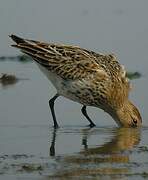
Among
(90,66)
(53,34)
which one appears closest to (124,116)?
(90,66)

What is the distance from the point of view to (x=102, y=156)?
978 cm

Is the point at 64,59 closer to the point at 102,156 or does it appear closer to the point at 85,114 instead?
the point at 85,114

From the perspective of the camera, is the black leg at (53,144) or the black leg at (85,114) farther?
the black leg at (85,114)

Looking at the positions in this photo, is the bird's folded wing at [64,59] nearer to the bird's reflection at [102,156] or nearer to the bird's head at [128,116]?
the bird's head at [128,116]

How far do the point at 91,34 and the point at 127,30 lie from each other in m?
0.94

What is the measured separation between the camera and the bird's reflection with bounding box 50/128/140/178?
8919 mm

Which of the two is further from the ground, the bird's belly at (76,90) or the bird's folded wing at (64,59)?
the bird's folded wing at (64,59)

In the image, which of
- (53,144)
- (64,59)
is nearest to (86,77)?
(64,59)

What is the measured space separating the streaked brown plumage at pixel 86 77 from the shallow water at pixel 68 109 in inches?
9.8

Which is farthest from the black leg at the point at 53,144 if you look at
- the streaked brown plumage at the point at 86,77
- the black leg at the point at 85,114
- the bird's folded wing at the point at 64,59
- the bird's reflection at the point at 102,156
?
the bird's folded wing at the point at 64,59

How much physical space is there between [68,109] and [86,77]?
740 mm

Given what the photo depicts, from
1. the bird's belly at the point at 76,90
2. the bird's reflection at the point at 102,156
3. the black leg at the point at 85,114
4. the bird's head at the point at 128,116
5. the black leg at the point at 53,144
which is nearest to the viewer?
the bird's reflection at the point at 102,156

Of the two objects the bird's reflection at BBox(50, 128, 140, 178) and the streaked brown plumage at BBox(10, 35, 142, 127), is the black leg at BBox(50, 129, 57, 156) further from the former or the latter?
the streaked brown plumage at BBox(10, 35, 142, 127)

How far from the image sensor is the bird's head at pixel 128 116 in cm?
1251
